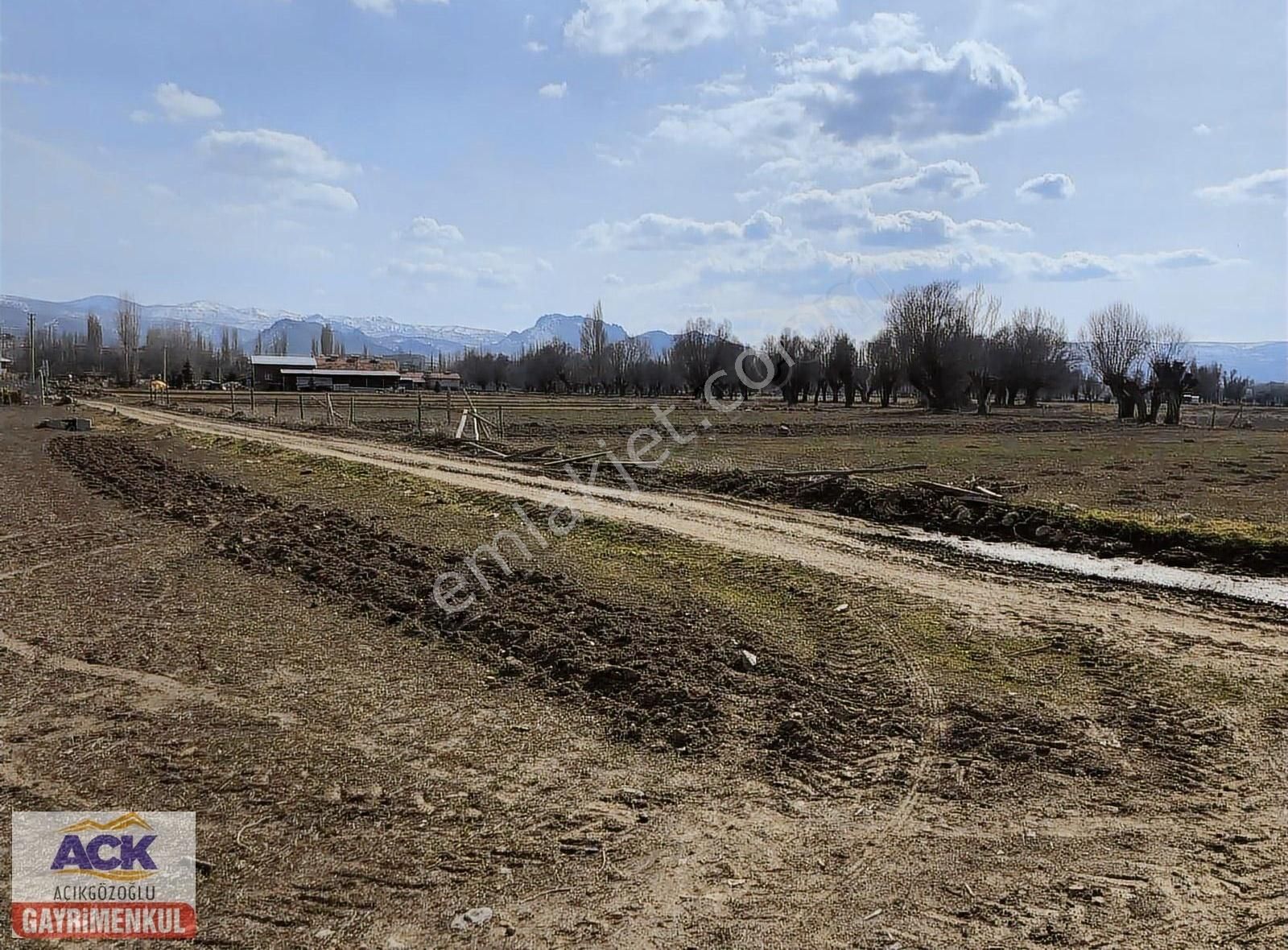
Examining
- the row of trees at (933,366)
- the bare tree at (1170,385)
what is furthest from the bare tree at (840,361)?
the bare tree at (1170,385)

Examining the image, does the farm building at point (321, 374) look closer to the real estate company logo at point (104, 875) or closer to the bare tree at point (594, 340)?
the bare tree at point (594, 340)

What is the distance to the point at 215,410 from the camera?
4547 cm

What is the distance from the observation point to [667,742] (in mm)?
5312

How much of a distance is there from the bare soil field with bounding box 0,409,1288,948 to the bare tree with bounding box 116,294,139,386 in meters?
120

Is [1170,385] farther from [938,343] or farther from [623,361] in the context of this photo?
[623,361]

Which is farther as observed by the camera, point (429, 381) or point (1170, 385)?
point (429, 381)

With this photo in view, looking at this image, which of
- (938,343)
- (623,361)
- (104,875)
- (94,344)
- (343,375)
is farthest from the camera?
(94,344)

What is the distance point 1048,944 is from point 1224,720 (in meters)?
3.13

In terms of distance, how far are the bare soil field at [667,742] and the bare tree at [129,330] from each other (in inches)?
4741

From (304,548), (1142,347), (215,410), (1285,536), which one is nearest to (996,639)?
(1285,536)

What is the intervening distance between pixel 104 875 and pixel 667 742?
9.93 feet

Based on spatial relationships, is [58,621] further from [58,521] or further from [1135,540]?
[1135,540]

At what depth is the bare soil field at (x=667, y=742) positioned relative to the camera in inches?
145

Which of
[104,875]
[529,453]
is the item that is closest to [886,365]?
[529,453]
